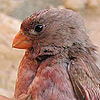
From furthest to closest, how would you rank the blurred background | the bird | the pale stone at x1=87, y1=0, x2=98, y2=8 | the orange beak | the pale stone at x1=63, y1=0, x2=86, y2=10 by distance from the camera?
the pale stone at x1=87, y1=0, x2=98, y2=8 < the pale stone at x1=63, y1=0, x2=86, y2=10 < the blurred background < the orange beak < the bird

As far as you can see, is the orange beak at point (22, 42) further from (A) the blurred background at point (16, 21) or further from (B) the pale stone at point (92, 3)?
(B) the pale stone at point (92, 3)

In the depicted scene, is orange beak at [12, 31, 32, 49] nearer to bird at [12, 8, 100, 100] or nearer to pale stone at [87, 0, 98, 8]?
bird at [12, 8, 100, 100]

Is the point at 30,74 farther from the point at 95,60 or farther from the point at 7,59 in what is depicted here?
the point at 7,59

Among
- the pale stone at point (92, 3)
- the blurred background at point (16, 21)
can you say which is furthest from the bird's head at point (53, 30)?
the pale stone at point (92, 3)

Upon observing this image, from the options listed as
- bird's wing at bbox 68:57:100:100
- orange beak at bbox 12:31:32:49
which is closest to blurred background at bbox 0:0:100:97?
orange beak at bbox 12:31:32:49

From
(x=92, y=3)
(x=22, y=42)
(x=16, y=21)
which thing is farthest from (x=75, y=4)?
(x=22, y=42)

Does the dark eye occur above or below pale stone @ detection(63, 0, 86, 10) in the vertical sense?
below
